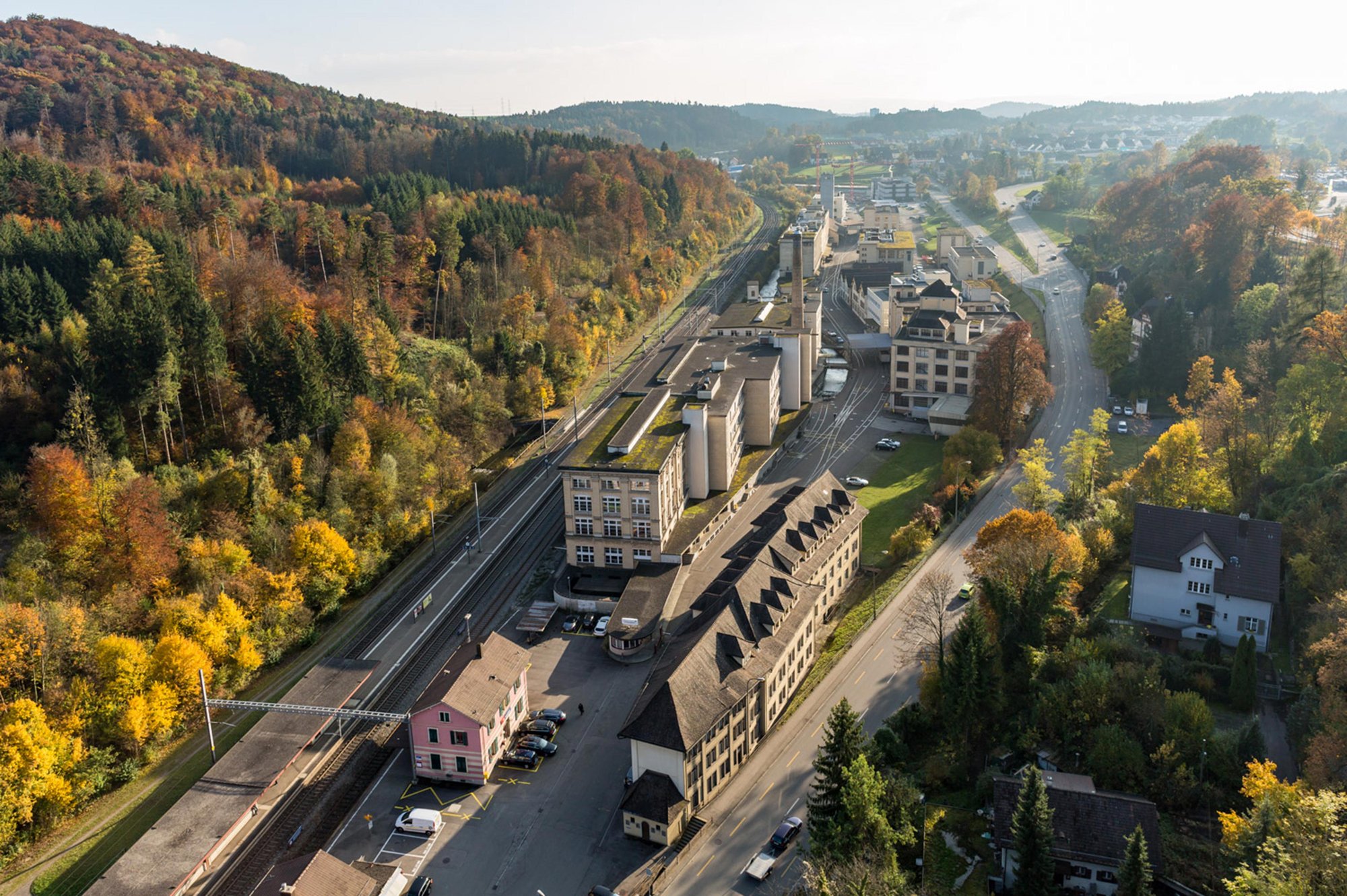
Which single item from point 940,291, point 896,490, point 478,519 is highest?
point 940,291

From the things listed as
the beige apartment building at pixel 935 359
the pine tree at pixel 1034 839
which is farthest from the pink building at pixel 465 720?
the beige apartment building at pixel 935 359

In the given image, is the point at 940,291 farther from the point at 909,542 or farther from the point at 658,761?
the point at 658,761

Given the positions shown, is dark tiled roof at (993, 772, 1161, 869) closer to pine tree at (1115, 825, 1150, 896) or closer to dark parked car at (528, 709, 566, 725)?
pine tree at (1115, 825, 1150, 896)

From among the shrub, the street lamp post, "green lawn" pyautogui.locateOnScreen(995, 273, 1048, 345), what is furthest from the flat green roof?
"green lawn" pyautogui.locateOnScreen(995, 273, 1048, 345)

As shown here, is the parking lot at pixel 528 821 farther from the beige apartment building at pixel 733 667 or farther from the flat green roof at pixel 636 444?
the flat green roof at pixel 636 444

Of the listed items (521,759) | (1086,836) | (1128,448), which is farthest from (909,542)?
(521,759)

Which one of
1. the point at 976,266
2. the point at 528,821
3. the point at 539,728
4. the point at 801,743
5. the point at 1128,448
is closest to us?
the point at 528,821

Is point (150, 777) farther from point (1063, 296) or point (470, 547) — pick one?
point (1063, 296)
